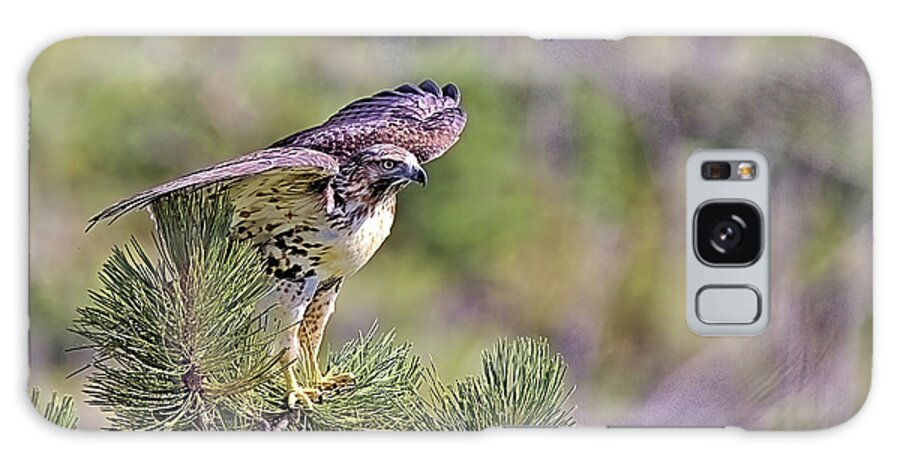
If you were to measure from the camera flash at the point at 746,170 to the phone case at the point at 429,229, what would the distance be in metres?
0.03

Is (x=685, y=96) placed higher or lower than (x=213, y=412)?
higher

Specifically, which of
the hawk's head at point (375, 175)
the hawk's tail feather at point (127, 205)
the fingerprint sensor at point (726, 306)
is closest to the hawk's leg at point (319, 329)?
the hawk's head at point (375, 175)

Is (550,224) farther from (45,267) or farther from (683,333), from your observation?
(45,267)

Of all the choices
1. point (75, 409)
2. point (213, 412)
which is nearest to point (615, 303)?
point (213, 412)

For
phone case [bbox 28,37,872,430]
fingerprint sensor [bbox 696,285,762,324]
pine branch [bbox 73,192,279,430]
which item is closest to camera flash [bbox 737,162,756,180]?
phone case [bbox 28,37,872,430]

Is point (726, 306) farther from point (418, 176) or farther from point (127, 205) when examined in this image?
point (127, 205)

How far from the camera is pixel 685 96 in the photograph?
2654 millimetres

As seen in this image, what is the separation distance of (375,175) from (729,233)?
1.63 ft

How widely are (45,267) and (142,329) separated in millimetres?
160

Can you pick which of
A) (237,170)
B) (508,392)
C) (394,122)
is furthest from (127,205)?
(508,392)

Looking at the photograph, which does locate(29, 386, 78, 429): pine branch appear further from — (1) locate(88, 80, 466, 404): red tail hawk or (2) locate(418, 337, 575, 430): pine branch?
(2) locate(418, 337, 575, 430): pine branch

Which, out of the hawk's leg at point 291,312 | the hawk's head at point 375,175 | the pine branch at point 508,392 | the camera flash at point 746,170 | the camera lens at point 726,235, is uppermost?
the camera flash at point 746,170

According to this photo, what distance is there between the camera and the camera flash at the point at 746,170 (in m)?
2.68

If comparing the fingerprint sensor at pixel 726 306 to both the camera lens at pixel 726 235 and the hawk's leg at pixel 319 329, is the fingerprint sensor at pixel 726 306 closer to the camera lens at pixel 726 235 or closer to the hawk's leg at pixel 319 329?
the camera lens at pixel 726 235
